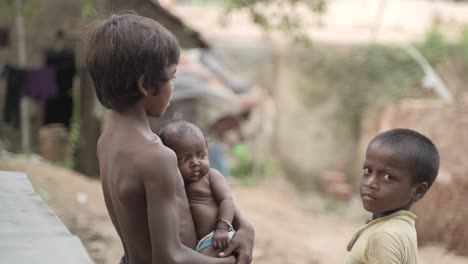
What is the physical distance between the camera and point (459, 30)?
1504 cm

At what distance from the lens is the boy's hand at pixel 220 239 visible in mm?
1897

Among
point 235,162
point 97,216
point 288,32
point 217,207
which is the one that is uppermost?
point 217,207

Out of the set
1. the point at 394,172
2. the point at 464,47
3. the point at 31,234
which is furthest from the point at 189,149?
the point at 464,47

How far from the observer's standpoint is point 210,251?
6.20 feet

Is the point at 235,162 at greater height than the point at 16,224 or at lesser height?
lesser

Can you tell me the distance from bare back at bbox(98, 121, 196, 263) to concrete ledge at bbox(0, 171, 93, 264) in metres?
0.16

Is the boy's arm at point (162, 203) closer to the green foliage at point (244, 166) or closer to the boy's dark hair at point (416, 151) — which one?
the boy's dark hair at point (416, 151)

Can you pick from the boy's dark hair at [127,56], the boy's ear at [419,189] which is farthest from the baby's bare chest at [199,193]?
the boy's ear at [419,189]

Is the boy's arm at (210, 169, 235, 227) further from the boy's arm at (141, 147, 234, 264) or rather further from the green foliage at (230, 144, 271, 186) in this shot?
the green foliage at (230, 144, 271, 186)

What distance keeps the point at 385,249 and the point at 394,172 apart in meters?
0.26

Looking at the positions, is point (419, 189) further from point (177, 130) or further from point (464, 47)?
point (464, 47)

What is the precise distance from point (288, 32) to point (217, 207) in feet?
14.8

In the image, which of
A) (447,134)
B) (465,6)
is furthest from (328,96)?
(447,134)

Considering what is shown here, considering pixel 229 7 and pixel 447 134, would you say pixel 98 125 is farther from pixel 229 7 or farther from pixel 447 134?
pixel 447 134
